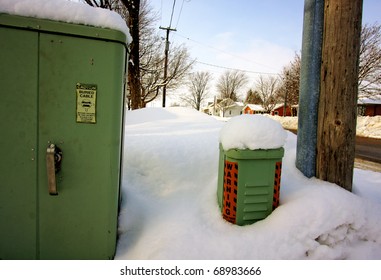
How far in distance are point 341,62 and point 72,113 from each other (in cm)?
267

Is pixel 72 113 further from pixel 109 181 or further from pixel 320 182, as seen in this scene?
pixel 320 182

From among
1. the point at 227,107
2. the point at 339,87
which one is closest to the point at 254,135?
the point at 339,87

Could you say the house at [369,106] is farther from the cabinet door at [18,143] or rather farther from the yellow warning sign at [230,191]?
the cabinet door at [18,143]

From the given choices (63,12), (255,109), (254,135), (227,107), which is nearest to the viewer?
(63,12)

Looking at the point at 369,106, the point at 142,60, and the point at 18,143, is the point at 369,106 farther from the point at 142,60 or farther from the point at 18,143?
the point at 18,143

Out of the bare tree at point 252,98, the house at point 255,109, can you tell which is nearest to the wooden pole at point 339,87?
the house at point 255,109

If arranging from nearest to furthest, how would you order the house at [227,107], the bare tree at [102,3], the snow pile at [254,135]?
1. the snow pile at [254,135]
2. the bare tree at [102,3]
3. the house at [227,107]

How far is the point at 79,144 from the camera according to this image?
1.90 metres

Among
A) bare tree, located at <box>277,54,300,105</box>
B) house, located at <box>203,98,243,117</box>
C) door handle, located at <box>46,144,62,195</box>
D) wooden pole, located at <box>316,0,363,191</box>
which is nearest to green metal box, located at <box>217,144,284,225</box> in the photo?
wooden pole, located at <box>316,0,363,191</box>

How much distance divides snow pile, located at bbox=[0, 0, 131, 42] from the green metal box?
1.47 meters

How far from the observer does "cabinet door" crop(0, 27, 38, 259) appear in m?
1.78

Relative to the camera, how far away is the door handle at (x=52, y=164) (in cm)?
179

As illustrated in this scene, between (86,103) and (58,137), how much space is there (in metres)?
0.34

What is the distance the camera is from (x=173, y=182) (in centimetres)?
293
